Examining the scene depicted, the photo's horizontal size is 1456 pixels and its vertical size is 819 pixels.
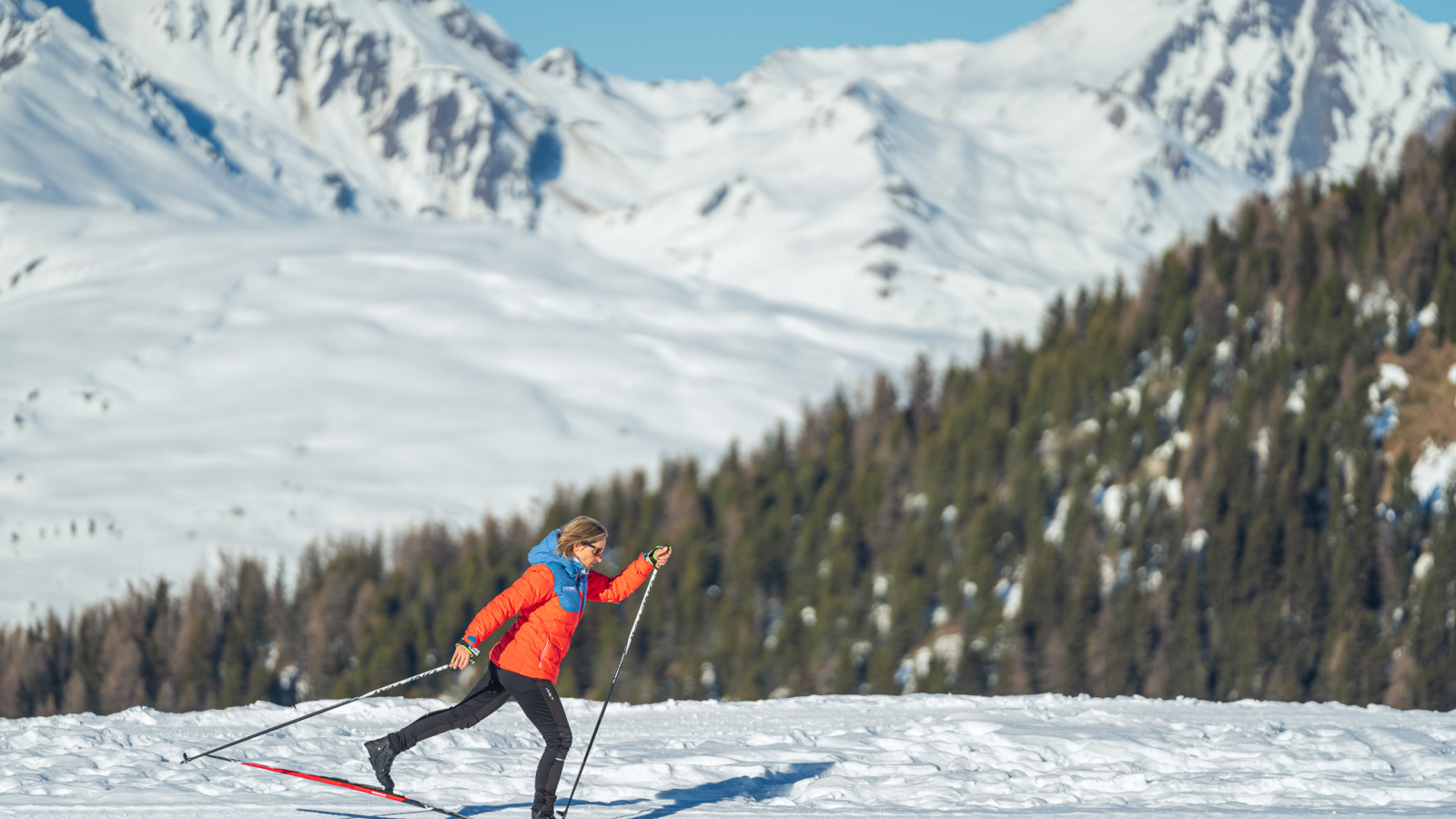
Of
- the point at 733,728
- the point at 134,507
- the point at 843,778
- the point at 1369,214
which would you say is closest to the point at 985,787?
the point at 843,778

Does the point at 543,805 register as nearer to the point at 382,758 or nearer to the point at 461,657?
the point at 382,758

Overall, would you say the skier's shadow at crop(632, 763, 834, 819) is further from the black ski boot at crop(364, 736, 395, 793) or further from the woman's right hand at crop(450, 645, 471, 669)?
the woman's right hand at crop(450, 645, 471, 669)

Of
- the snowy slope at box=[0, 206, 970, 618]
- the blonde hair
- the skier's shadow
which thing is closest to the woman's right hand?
the blonde hair

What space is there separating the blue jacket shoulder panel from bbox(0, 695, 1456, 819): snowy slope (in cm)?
187

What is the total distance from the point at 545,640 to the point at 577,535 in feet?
2.51

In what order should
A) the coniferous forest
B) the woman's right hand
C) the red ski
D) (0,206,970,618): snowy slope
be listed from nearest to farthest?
the woman's right hand < the red ski < the coniferous forest < (0,206,970,618): snowy slope

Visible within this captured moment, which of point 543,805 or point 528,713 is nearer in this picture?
point 543,805

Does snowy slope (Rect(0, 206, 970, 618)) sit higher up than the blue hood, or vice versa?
snowy slope (Rect(0, 206, 970, 618))

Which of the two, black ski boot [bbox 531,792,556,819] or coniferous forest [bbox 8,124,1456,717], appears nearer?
black ski boot [bbox 531,792,556,819]

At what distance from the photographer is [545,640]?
353 inches

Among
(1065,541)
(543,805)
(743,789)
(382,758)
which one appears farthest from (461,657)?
(1065,541)

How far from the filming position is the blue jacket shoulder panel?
29.1ft

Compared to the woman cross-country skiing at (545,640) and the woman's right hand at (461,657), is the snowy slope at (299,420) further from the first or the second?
the woman's right hand at (461,657)

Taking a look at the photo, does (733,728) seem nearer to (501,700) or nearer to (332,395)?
(501,700)
